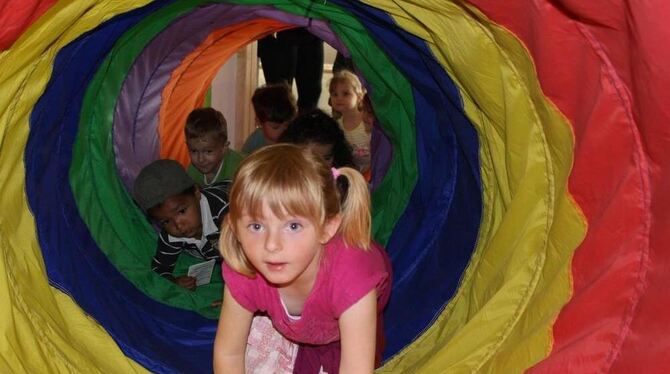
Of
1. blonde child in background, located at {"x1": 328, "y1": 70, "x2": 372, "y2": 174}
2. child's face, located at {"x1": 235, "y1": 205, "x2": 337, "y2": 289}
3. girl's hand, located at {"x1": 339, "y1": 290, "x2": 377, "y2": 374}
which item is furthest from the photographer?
blonde child in background, located at {"x1": 328, "y1": 70, "x2": 372, "y2": 174}

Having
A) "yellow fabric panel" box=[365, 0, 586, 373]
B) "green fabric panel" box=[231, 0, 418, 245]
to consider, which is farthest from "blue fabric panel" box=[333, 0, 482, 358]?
"yellow fabric panel" box=[365, 0, 586, 373]

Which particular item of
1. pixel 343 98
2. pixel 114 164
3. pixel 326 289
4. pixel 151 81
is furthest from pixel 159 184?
pixel 343 98

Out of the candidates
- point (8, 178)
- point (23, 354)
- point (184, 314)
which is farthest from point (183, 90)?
point (23, 354)

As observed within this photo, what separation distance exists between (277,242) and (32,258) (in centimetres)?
76

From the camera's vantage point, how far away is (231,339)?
217 centimetres

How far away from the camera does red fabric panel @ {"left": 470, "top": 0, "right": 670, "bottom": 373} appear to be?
157 centimetres

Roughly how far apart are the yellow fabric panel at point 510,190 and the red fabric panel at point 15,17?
0.90m

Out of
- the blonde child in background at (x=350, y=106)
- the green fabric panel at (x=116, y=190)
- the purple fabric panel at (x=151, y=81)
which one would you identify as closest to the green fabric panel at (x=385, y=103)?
the purple fabric panel at (x=151, y=81)

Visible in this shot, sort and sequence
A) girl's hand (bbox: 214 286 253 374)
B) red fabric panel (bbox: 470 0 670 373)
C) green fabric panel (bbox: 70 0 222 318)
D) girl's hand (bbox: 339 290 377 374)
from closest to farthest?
red fabric panel (bbox: 470 0 670 373) < girl's hand (bbox: 339 290 377 374) < girl's hand (bbox: 214 286 253 374) < green fabric panel (bbox: 70 0 222 318)

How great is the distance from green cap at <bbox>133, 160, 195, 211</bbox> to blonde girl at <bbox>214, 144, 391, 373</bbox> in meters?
0.90

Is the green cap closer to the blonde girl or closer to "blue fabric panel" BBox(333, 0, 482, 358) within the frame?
"blue fabric panel" BBox(333, 0, 482, 358)

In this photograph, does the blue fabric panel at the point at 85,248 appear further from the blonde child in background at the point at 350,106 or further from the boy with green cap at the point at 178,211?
the blonde child in background at the point at 350,106

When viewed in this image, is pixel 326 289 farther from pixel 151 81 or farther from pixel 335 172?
pixel 151 81

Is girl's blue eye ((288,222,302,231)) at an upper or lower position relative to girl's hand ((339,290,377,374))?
upper
